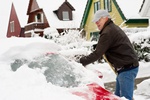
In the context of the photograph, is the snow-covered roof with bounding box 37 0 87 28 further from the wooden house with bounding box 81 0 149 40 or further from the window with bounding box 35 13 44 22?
the wooden house with bounding box 81 0 149 40

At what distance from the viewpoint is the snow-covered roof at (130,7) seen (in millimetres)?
20453

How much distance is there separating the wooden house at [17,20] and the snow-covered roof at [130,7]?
46.4 ft

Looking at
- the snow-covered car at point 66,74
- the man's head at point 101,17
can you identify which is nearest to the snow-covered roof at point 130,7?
the man's head at point 101,17

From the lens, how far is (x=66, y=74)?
4395 mm

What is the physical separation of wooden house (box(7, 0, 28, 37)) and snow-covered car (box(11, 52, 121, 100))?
28.4 m

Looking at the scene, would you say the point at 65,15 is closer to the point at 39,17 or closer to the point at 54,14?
the point at 54,14

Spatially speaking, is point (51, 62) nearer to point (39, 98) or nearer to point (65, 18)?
point (39, 98)

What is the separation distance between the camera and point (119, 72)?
15.3 feet

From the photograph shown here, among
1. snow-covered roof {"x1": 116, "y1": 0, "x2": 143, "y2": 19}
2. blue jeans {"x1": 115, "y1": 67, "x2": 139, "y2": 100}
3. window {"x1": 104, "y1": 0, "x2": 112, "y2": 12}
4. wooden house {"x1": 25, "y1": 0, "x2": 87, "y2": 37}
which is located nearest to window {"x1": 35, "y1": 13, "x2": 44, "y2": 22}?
wooden house {"x1": 25, "y1": 0, "x2": 87, "y2": 37}

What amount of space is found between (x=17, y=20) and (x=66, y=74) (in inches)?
1197

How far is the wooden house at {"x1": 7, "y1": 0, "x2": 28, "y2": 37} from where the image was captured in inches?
1305

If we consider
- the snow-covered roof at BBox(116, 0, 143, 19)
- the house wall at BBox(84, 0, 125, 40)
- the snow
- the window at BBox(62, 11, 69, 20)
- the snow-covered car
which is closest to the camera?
the snow

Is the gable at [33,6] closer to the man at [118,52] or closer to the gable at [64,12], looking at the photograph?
the gable at [64,12]

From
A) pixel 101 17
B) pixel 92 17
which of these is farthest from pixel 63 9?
pixel 101 17
